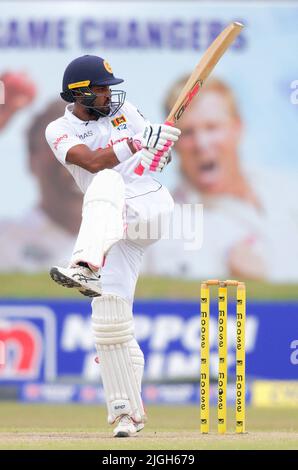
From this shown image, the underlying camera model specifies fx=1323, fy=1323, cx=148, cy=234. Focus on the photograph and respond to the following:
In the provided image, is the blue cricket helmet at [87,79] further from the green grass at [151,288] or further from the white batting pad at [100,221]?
the green grass at [151,288]

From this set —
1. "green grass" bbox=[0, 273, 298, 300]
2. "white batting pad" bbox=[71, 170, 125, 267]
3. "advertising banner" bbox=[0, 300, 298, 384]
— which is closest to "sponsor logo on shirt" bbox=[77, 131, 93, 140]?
"white batting pad" bbox=[71, 170, 125, 267]

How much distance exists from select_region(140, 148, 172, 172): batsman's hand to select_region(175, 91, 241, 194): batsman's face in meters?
10.9

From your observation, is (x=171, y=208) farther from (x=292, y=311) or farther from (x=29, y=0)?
(x=29, y=0)

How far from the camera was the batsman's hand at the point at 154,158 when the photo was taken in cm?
Answer: 533

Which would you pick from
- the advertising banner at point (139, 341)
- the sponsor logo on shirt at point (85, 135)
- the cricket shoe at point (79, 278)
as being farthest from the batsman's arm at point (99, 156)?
the advertising banner at point (139, 341)

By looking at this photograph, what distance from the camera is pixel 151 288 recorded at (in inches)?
609

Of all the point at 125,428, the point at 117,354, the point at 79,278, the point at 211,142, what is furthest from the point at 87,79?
the point at 211,142

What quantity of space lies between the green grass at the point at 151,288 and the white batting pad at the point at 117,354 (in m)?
9.62

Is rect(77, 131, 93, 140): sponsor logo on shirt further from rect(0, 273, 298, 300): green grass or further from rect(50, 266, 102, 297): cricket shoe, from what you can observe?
rect(0, 273, 298, 300): green grass

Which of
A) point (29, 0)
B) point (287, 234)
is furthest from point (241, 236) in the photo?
point (29, 0)

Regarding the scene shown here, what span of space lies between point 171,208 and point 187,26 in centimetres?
1143

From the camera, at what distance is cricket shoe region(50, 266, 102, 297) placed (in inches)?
200

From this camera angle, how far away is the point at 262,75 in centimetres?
1669

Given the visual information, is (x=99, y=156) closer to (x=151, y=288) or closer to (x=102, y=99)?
(x=102, y=99)
